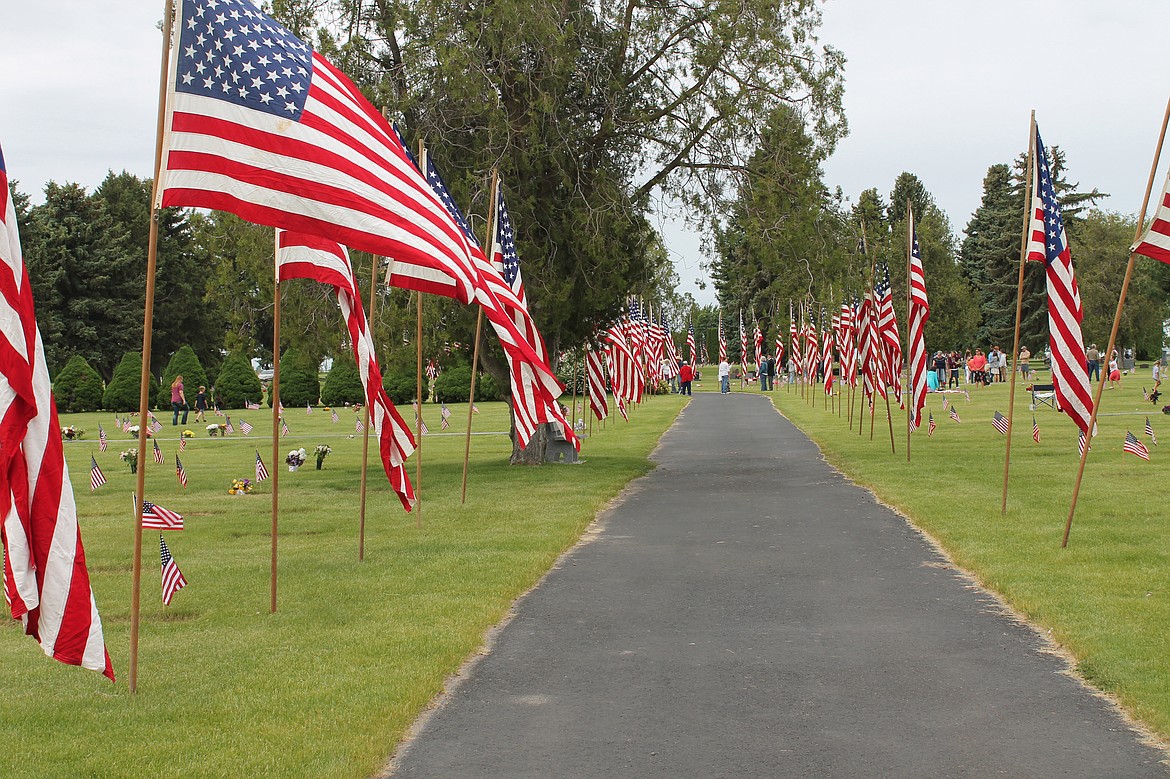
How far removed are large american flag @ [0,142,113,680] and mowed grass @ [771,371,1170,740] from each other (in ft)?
18.3

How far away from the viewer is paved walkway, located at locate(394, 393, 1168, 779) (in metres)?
6.02

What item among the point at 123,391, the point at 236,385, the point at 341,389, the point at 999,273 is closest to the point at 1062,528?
the point at 341,389

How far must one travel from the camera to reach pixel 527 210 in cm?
2100

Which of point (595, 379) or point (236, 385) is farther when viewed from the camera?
point (236, 385)

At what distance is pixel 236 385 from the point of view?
2281 inches

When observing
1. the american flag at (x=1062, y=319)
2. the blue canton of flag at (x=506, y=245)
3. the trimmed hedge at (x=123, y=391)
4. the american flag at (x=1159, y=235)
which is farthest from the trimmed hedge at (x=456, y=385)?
the american flag at (x=1159, y=235)

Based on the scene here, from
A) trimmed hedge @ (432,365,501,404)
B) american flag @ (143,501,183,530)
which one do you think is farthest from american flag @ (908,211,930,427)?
trimmed hedge @ (432,365,501,404)

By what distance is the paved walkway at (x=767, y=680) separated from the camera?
602cm

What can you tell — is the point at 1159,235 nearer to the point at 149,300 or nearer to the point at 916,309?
the point at 149,300

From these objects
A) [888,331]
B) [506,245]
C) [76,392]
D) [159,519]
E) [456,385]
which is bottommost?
[159,519]

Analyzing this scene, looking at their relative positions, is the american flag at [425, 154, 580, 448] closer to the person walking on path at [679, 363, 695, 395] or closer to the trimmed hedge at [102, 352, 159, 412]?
the trimmed hedge at [102, 352, 159, 412]

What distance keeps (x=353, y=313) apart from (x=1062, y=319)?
279 inches

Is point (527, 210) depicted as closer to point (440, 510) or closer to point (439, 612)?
point (440, 510)

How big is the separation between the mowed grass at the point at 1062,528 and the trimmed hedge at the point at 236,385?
34652mm
